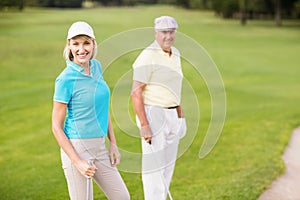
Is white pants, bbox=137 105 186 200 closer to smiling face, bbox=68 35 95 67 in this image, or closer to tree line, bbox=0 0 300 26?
smiling face, bbox=68 35 95 67

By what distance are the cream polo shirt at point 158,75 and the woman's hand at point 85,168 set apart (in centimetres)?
141

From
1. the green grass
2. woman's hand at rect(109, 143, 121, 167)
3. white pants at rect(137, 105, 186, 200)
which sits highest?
woman's hand at rect(109, 143, 121, 167)

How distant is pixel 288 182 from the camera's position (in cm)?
718

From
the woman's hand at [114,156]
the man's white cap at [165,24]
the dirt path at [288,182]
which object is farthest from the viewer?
the dirt path at [288,182]

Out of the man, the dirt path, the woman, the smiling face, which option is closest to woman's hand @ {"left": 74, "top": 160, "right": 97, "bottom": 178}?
the woman

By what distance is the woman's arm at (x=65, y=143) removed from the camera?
12.1 feet

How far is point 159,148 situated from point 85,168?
60.9 inches

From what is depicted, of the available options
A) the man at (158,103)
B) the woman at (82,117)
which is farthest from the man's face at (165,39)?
the woman at (82,117)

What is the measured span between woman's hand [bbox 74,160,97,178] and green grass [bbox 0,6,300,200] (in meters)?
1.36

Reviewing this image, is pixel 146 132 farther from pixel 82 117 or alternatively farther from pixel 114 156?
pixel 82 117

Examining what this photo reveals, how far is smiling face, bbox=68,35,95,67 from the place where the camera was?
149 inches

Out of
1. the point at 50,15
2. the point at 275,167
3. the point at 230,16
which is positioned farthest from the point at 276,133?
the point at 230,16

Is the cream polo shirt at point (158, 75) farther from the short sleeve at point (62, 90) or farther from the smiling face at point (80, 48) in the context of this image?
the short sleeve at point (62, 90)

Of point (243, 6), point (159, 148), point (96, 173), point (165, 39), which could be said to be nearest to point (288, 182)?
point (159, 148)
